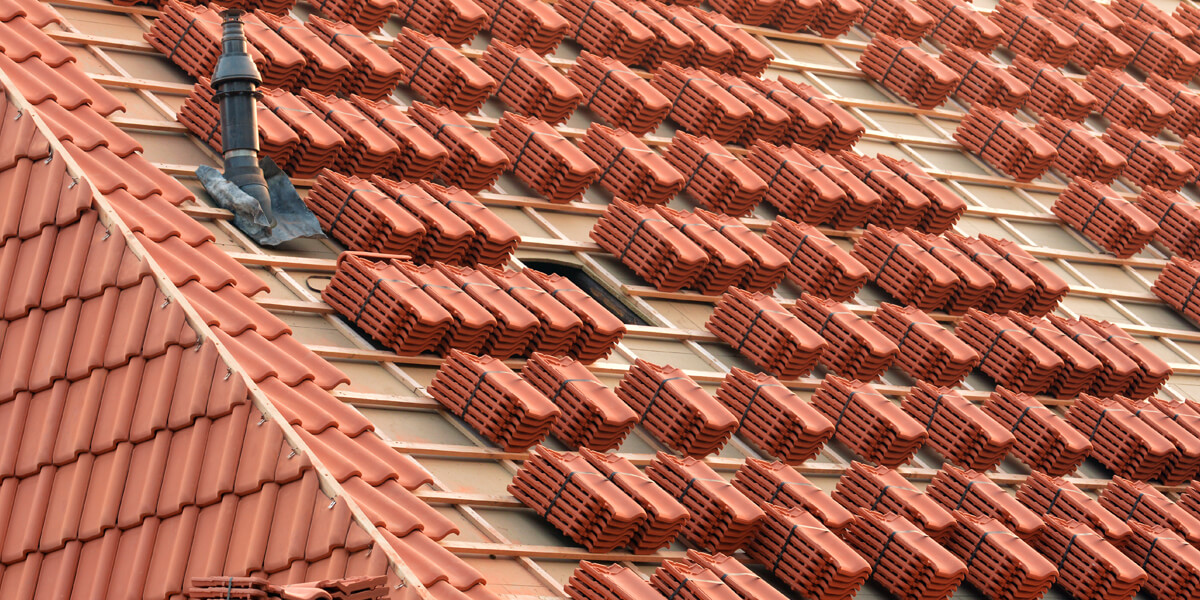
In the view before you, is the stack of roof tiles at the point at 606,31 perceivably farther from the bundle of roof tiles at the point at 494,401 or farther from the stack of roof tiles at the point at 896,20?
the bundle of roof tiles at the point at 494,401

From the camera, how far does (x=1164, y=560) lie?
92.4ft

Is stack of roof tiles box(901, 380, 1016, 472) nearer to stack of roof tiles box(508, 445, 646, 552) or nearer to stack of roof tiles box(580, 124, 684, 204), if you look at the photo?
stack of roof tiles box(580, 124, 684, 204)

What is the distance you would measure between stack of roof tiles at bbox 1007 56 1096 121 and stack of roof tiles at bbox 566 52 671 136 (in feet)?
31.5

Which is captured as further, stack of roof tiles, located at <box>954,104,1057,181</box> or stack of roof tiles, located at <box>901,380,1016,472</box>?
stack of roof tiles, located at <box>954,104,1057,181</box>

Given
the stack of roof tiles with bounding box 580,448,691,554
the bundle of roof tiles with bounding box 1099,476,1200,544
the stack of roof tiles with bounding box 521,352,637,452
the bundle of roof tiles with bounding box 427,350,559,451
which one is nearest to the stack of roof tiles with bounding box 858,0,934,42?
the bundle of roof tiles with bounding box 1099,476,1200,544

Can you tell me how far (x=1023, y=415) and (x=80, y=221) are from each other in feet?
52.8

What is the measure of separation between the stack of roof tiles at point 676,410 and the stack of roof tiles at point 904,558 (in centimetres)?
214

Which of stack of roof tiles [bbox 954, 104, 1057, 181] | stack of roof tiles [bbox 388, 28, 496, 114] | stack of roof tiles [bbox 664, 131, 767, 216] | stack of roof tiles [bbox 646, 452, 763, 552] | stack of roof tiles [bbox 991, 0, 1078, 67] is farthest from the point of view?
stack of roof tiles [bbox 991, 0, 1078, 67]

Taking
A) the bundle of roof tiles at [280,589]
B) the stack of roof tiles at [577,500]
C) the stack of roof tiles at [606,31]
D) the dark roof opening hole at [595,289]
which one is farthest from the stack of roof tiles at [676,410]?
the bundle of roof tiles at [280,589]

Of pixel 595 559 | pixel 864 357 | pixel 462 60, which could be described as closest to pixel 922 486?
pixel 864 357

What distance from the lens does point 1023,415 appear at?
29672mm

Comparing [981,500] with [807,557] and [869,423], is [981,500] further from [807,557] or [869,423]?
[807,557]

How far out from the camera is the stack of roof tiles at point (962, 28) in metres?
39.5

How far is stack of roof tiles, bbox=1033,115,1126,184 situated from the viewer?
3700 cm
